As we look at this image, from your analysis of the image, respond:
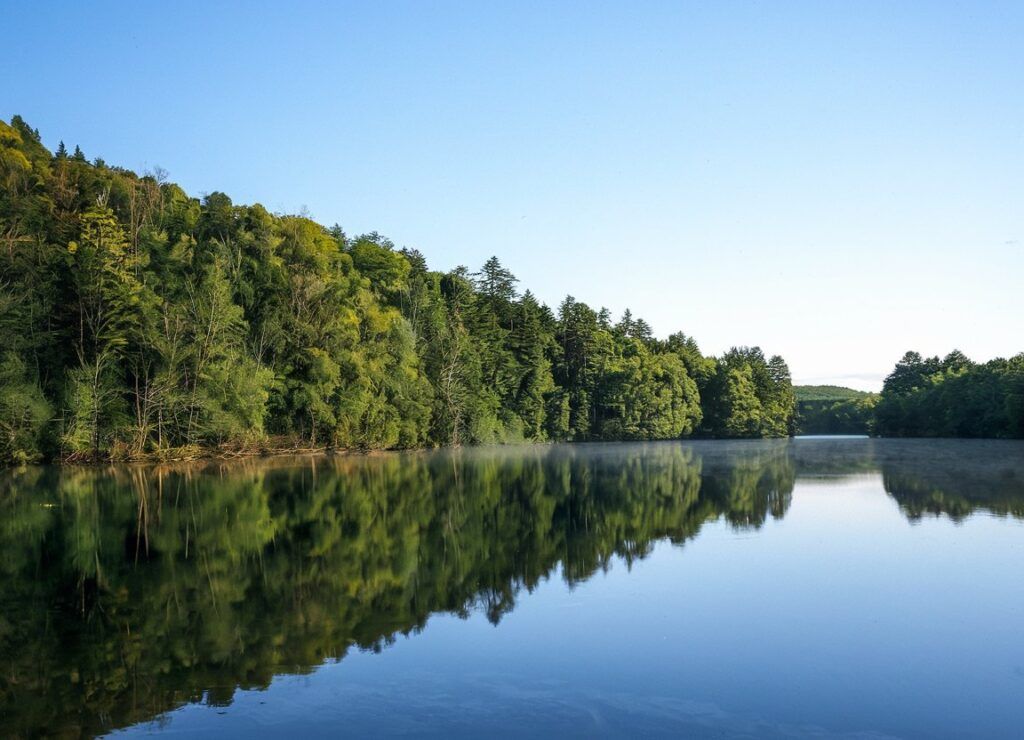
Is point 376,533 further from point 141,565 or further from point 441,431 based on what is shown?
point 441,431

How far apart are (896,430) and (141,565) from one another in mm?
137396

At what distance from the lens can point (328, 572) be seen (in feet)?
54.9

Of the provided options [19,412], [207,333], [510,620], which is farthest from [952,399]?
[510,620]

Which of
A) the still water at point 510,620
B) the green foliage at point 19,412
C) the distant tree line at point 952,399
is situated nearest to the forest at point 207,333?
the green foliage at point 19,412

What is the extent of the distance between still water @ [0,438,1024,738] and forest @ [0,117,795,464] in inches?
1009

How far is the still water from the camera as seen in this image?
29.4 ft

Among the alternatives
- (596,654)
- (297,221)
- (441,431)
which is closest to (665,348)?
(441,431)

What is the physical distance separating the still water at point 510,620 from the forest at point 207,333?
84.1ft

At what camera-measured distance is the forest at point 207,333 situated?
50719mm

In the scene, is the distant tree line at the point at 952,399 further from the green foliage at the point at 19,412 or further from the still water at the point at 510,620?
the green foliage at the point at 19,412

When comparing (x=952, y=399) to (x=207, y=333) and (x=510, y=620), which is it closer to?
(x=207, y=333)

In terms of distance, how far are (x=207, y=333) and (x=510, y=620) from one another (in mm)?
47521

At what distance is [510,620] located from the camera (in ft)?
42.8

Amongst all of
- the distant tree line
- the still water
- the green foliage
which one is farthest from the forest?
the distant tree line
